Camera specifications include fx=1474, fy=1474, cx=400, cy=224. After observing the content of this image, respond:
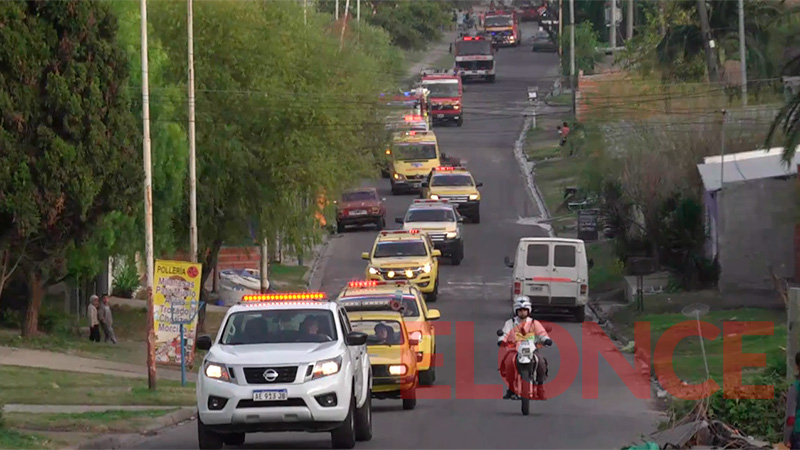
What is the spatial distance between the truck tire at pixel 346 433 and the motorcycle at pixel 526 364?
4.40 metres

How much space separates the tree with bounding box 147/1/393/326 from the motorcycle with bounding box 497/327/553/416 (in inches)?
685

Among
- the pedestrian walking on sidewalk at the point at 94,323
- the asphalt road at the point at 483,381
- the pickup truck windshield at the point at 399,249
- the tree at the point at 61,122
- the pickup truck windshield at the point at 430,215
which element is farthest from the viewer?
the pickup truck windshield at the point at 430,215

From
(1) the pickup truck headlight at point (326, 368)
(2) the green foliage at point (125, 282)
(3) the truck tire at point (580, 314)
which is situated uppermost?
(1) the pickup truck headlight at point (326, 368)

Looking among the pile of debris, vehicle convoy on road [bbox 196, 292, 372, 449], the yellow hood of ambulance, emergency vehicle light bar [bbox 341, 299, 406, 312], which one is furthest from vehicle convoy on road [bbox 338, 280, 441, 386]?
the yellow hood of ambulance

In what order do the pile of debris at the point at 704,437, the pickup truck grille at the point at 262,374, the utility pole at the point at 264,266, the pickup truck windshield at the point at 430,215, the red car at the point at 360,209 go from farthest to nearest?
the red car at the point at 360,209 → the pickup truck windshield at the point at 430,215 → the utility pole at the point at 264,266 → the pickup truck grille at the point at 262,374 → the pile of debris at the point at 704,437

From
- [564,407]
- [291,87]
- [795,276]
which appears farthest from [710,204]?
[564,407]

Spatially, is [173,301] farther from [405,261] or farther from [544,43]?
[544,43]

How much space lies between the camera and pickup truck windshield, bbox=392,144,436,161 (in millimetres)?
66750

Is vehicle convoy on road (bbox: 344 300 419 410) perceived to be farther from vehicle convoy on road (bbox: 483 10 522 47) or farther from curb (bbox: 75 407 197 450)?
vehicle convoy on road (bbox: 483 10 522 47)

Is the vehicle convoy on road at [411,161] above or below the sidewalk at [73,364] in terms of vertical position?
above

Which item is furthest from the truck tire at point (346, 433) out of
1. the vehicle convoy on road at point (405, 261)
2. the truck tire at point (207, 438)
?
the vehicle convoy on road at point (405, 261)

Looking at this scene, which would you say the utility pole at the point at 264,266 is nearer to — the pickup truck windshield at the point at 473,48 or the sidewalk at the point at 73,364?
the sidewalk at the point at 73,364

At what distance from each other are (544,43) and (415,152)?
196 ft

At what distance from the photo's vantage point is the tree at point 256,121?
3781cm
